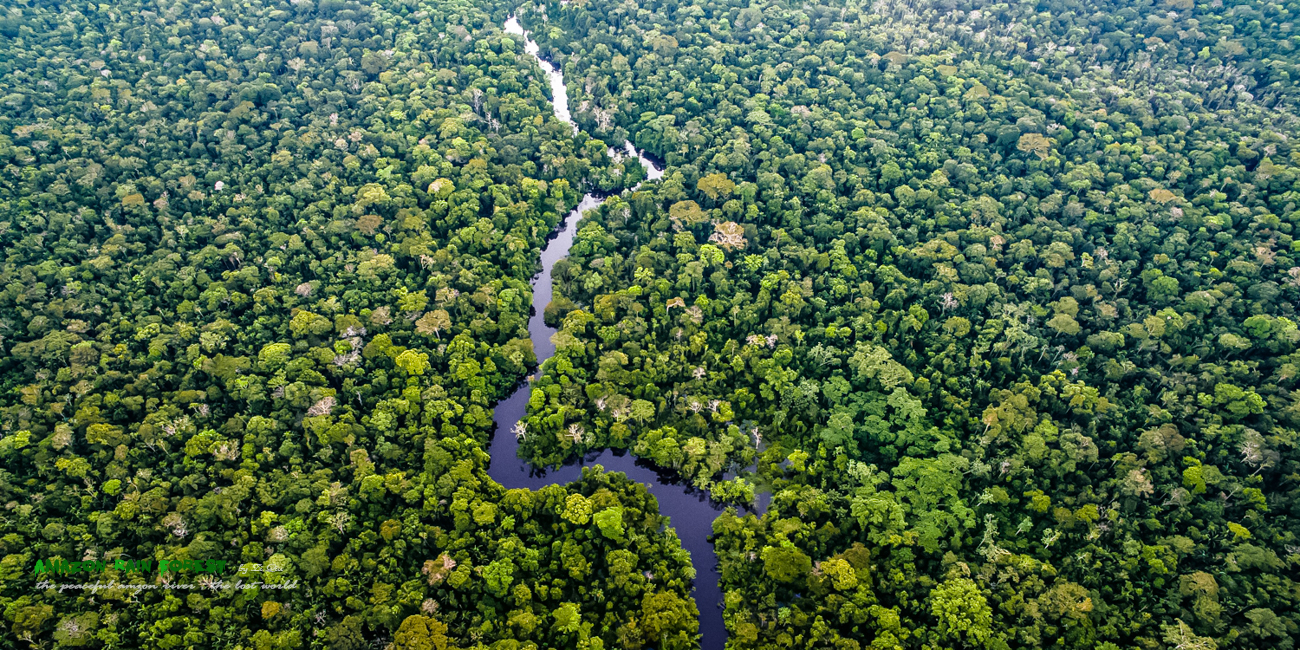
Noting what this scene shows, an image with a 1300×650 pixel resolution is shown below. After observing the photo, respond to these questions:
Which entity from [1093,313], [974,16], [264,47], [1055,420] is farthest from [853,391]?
[264,47]

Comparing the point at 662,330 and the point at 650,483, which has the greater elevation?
the point at 662,330

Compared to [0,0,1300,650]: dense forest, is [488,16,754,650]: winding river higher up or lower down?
lower down

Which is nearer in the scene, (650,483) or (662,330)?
(650,483)

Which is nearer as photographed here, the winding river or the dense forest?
the dense forest

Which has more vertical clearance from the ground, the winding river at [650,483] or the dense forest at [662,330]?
the dense forest at [662,330]

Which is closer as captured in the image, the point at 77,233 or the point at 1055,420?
the point at 1055,420

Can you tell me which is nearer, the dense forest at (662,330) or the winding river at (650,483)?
the dense forest at (662,330)

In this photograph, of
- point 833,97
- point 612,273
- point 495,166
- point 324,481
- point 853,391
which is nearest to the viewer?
point 324,481

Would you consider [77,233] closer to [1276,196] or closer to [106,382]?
[106,382]
